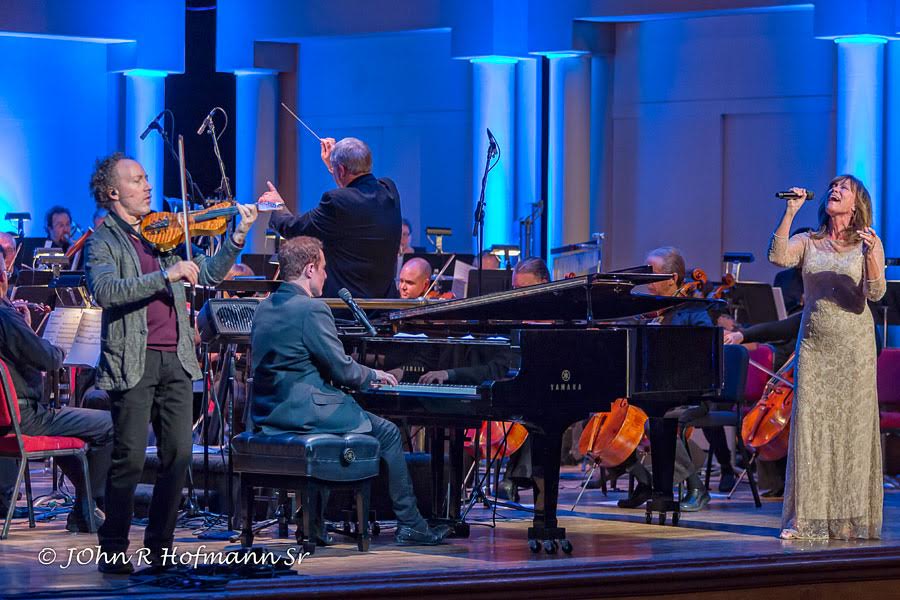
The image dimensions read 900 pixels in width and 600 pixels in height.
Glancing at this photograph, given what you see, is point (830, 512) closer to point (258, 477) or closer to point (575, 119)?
point (258, 477)

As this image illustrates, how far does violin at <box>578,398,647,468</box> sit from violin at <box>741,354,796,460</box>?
0.73 meters

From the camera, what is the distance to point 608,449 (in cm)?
720

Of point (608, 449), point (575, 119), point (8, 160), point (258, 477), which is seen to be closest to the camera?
point (258, 477)

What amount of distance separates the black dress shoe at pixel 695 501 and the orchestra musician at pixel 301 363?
A: 7.53ft

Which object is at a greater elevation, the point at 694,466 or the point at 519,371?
the point at 519,371

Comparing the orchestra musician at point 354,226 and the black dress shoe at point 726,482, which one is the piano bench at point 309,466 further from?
the black dress shoe at point 726,482

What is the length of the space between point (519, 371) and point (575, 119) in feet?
21.9

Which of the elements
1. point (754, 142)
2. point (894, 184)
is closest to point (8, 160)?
point (754, 142)

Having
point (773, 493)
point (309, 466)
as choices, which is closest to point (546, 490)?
point (309, 466)

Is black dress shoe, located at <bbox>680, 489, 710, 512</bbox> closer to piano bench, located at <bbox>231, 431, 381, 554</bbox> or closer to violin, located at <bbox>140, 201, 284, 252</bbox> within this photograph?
piano bench, located at <bbox>231, 431, 381, 554</bbox>

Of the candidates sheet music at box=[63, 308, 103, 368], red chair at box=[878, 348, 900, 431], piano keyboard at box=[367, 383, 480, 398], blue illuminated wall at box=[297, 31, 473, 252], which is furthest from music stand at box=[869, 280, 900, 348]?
blue illuminated wall at box=[297, 31, 473, 252]

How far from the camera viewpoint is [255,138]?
13.3 m

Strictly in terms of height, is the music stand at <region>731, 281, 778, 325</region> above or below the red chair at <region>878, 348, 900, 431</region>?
above

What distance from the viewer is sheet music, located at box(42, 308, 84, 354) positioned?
6719 millimetres
